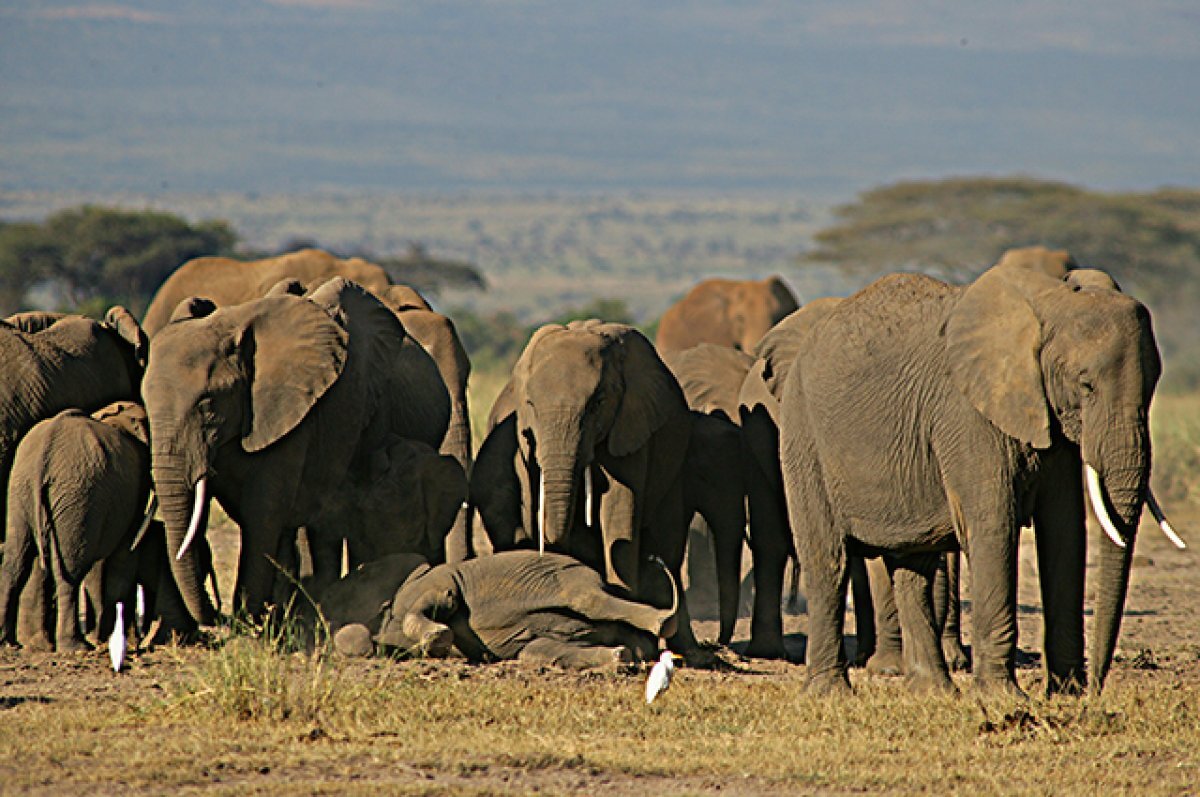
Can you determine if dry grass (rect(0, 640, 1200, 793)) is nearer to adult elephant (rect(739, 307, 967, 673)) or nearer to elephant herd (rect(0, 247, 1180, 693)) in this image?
elephant herd (rect(0, 247, 1180, 693))

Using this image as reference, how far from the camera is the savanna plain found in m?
7.32

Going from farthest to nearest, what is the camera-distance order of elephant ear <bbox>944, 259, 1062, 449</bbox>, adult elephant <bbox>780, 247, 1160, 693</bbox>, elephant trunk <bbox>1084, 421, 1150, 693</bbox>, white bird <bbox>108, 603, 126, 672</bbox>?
white bird <bbox>108, 603, 126, 672</bbox>
elephant ear <bbox>944, 259, 1062, 449</bbox>
adult elephant <bbox>780, 247, 1160, 693</bbox>
elephant trunk <bbox>1084, 421, 1150, 693</bbox>

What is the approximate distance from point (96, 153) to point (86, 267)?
13307 centimetres

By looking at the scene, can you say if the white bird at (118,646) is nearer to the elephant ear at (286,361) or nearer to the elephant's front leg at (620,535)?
the elephant ear at (286,361)

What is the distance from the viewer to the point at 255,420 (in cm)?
1030

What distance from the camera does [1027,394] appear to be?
8.28m

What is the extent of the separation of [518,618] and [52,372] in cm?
270

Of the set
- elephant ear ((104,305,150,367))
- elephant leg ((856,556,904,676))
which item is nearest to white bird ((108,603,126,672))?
elephant ear ((104,305,150,367))

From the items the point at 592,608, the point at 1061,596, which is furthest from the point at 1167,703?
the point at 592,608

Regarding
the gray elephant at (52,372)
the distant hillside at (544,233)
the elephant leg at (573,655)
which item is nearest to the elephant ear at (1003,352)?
the elephant leg at (573,655)

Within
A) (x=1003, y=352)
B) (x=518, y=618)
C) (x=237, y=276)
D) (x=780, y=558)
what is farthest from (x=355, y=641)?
(x=237, y=276)

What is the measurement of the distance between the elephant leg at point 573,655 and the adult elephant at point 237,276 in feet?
27.7

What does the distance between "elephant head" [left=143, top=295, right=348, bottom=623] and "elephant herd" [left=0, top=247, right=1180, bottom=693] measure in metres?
0.01

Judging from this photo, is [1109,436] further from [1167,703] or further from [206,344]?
[206,344]
